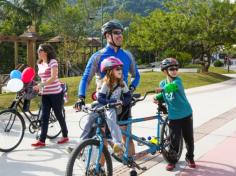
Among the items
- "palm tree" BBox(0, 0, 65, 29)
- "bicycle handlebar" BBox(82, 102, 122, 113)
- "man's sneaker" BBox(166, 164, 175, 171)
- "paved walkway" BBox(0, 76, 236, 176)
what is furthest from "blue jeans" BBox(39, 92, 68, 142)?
"palm tree" BBox(0, 0, 65, 29)

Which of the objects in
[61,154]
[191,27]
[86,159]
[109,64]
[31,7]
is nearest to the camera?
[86,159]

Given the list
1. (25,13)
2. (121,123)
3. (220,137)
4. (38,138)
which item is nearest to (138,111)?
(220,137)

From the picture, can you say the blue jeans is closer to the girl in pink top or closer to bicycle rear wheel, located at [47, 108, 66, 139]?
the girl in pink top

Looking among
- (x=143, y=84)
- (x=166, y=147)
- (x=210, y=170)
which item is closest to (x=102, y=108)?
(x=166, y=147)

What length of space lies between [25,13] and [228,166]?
31.2 m

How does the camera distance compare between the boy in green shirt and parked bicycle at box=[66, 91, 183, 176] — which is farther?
the boy in green shirt

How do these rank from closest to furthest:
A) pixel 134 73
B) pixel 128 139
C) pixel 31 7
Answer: pixel 128 139 < pixel 134 73 < pixel 31 7

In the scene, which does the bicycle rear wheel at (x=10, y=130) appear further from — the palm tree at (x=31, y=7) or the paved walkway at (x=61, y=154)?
the palm tree at (x=31, y=7)

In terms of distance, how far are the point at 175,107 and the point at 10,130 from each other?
8.72ft

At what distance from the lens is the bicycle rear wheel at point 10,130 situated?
6.31m

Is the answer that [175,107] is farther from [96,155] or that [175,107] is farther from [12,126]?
[12,126]

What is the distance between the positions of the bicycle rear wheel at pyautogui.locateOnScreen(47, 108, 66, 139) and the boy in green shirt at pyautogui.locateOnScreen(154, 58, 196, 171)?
2.41 meters

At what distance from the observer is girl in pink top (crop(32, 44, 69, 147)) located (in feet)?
21.3

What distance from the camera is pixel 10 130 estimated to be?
6.45 m
